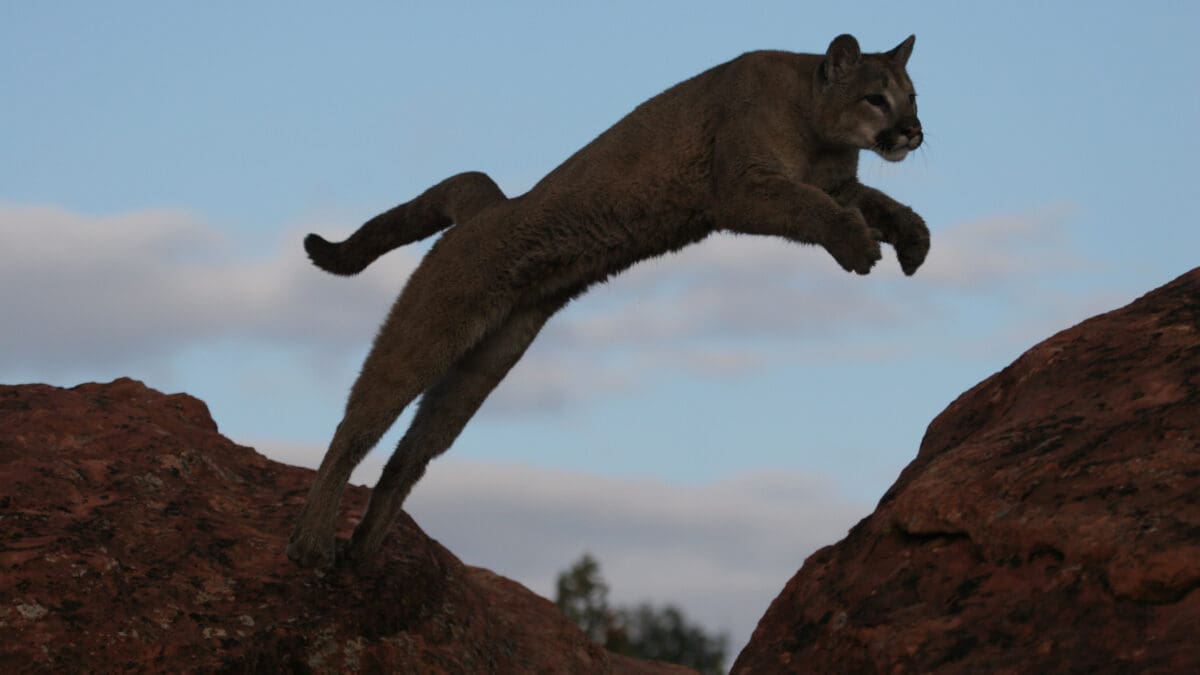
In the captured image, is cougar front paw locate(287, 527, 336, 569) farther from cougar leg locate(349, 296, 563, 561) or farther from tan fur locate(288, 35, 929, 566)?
cougar leg locate(349, 296, 563, 561)

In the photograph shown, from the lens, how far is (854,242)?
19.9ft

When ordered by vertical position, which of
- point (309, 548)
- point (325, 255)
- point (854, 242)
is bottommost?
point (309, 548)

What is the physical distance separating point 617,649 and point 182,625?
11.7 meters

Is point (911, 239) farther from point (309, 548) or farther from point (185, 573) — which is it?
point (185, 573)

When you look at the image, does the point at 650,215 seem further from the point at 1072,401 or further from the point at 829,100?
the point at 1072,401

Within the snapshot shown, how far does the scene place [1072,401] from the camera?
4.92m

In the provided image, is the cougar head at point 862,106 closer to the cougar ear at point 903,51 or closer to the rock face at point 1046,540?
the cougar ear at point 903,51

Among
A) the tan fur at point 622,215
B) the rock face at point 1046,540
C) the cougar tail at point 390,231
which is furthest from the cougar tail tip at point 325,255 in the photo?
the rock face at point 1046,540

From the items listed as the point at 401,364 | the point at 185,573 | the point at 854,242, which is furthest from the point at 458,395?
the point at 854,242

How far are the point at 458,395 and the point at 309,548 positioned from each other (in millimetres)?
1221

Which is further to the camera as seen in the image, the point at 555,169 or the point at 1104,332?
the point at 555,169

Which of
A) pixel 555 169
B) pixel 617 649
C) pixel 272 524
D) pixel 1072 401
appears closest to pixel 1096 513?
pixel 1072 401

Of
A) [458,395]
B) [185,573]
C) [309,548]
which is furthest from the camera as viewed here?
[458,395]

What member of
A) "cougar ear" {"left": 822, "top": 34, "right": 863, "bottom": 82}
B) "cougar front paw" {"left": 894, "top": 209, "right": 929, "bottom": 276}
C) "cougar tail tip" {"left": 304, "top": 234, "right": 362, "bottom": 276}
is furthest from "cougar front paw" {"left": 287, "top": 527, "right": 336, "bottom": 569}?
"cougar ear" {"left": 822, "top": 34, "right": 863, "bottom": 82}
